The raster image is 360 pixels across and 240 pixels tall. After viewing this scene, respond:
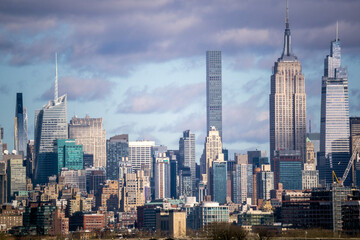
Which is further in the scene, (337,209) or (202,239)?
(337,209)

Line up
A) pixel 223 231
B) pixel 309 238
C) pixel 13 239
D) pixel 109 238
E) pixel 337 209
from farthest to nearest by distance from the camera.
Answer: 1. pixel 337 209
2. pixel 109 238
3. pixel 13 239
4. pixel 309 238
5. pixel 223 231

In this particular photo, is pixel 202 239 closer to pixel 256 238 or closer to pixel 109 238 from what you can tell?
pixel 256 238

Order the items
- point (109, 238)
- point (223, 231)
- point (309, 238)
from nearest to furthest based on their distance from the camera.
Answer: point (223, 231) → point (309, 238) → point (109, 238)

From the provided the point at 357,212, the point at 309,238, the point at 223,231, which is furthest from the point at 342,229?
the point at 223,231

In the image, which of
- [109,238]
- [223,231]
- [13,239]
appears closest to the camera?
[223,231]

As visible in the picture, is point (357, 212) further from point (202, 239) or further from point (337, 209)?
point (202, 239)

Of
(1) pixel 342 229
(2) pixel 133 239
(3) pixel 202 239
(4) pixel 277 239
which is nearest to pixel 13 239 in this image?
(2) pixel 133 239

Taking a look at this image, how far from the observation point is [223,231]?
143 m

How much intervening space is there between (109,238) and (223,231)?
47.7 meters

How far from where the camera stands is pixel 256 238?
149m

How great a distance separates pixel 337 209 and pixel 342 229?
37.1 ft

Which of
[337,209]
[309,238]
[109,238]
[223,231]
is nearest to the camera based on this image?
[223,231]

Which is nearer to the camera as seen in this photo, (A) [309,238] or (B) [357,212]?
(A) [309,238]

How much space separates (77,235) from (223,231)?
2315 inches
